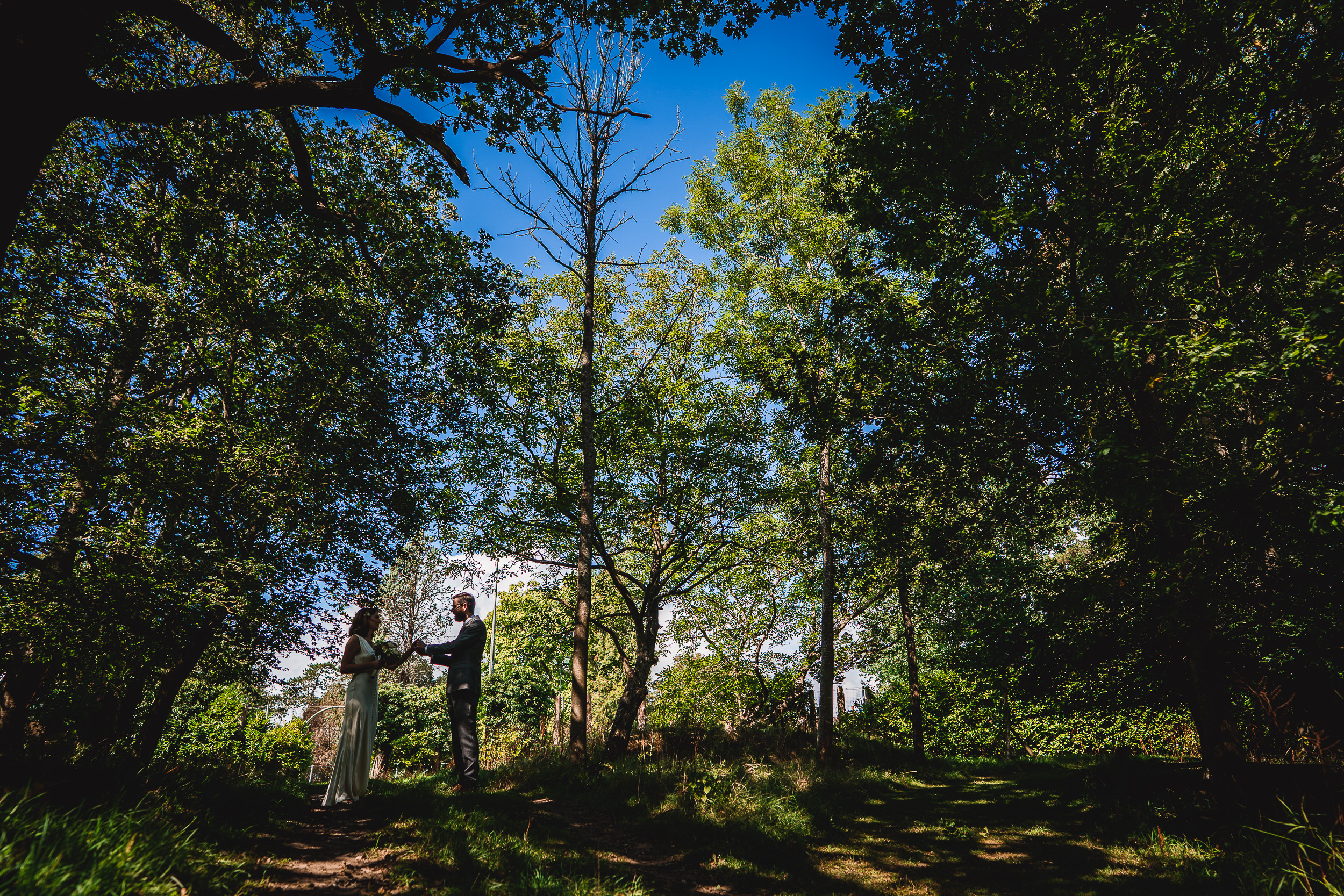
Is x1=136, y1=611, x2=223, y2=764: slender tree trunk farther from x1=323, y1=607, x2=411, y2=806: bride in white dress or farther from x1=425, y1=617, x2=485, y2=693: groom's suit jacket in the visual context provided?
x1=425, y1=617, x2=485, y2=693: groom's suit jacket

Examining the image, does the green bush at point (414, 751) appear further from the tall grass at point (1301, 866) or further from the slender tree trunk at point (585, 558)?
the tall grass at point (1301, 866)

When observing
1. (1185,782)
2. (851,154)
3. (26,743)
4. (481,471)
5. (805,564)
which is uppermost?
(851,154)

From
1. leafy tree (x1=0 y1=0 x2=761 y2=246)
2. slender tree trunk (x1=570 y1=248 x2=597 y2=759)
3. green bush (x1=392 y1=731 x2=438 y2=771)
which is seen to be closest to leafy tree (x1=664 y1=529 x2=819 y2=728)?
slender tree trunk (x1=570 y1=248 x2=597 y2=759)

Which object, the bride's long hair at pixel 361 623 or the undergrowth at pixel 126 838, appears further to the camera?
the bride's long hair at pixel 361 623

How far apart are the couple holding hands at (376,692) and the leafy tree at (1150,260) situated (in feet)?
25.6

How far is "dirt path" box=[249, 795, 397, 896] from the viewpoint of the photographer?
3.29 metres

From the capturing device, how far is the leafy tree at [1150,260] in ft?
16.3

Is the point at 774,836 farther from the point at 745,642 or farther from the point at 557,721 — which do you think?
the point at 557,721

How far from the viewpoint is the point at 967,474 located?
8859mm

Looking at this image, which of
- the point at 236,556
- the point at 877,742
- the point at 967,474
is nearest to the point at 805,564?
the point at 877,742

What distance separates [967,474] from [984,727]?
540 inches

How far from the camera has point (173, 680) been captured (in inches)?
345

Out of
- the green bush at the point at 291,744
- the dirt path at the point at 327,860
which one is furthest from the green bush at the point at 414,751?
the dirt path at the point at 327,860

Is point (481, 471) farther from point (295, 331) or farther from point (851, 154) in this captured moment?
→ point (851, 154)
